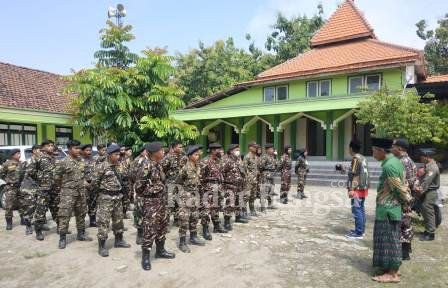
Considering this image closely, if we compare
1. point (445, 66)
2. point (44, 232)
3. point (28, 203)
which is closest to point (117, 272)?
point (44, 232)

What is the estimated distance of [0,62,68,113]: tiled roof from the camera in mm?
15550

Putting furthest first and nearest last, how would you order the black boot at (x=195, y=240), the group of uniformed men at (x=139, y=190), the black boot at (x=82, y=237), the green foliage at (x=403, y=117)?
the green foliage at (x=403, y=117) < the black boot at (x=82, y=237) < the black boot at (x=195, y=240) < the group of uniformed men at (x=139, y=190)

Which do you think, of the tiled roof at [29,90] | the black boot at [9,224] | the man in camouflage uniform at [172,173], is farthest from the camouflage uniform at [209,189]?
the tiled roof at [29,90]

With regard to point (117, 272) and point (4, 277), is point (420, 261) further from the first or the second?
point (4, 277)

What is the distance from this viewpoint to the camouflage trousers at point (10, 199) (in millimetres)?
7027

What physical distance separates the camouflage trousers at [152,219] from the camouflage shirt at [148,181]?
0.11m

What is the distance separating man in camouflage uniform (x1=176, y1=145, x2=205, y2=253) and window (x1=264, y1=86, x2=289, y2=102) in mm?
14845

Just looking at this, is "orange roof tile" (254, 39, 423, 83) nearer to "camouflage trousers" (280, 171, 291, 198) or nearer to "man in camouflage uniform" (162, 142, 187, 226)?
"camouflage trousers" (280, 171, 291, 198)

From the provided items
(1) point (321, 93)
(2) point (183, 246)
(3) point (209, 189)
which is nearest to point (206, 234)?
(2) point (183, 246)

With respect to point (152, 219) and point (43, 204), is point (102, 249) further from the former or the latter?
point (43, 204)

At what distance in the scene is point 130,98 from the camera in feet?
37.2

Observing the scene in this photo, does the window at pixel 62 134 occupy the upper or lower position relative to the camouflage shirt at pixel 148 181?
upper

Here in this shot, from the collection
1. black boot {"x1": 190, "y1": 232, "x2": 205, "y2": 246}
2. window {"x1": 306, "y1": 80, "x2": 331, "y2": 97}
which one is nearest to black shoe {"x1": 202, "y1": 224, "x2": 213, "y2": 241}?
black boot {"x1": 190, "y1": 232, "x2": 205, "y2": 246}

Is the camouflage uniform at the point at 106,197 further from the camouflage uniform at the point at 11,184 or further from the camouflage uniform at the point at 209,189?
the camouflage uniform at the point at 11,184
